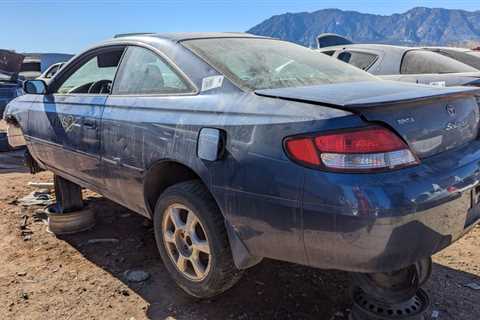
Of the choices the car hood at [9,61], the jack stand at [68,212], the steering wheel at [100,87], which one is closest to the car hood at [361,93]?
the steering wheel at [100,87]

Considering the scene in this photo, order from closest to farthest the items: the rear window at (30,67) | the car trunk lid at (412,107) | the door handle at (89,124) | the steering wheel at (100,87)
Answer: the car trunk lid at (412,107) → the door handle at (89,124) → the steering wheel at (100,87) → the rear window at (30,67)

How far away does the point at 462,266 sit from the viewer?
3.26 meters

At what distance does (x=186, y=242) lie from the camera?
274 centimetres

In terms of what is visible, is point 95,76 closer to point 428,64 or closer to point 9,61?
point 428,64

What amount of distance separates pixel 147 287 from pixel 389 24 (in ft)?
373

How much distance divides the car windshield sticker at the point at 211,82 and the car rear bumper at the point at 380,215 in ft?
2.79

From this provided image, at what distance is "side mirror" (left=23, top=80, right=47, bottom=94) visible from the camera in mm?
4020

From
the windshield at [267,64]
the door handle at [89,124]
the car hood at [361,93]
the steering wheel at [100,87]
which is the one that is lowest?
the door handle at [89,124]

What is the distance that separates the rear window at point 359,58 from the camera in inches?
235

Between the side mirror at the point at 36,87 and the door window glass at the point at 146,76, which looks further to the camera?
the side mirror at the point at 36,87

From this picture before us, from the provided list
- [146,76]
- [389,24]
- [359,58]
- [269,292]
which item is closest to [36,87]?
[146,76]

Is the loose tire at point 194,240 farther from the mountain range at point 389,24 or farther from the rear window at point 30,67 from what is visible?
the mountain range at point 389,24

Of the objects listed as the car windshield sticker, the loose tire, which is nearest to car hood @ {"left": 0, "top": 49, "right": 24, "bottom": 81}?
the loose tire

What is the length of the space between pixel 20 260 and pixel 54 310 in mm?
942
